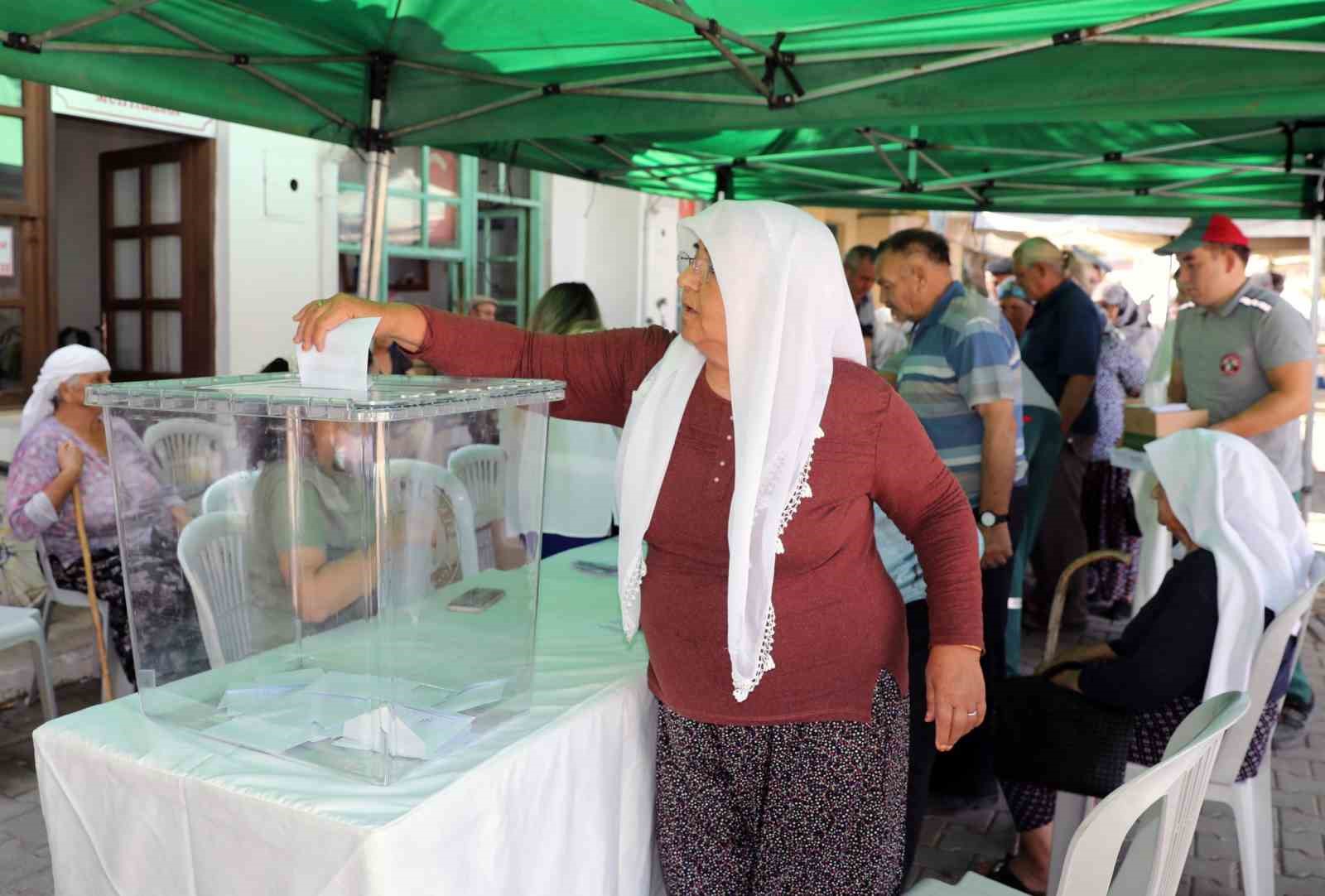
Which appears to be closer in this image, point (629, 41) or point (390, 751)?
point (390, 751)

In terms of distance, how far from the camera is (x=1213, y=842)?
302 centimetres

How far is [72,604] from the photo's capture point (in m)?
3.57

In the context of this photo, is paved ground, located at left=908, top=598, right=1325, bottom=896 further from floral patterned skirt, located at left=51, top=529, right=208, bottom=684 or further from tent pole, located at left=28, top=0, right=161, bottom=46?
tent pole, located at left=28, top=0, right=161, bottom=46

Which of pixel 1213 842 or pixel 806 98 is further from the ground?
pixel 806 98

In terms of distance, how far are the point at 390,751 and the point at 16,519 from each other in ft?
8.97

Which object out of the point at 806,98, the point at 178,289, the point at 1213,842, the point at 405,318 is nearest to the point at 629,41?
the point at 806,98

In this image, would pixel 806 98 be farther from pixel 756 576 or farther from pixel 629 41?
pixel 756 576

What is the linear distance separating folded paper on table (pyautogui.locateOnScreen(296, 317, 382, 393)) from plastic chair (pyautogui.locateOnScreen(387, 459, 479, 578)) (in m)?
0.15

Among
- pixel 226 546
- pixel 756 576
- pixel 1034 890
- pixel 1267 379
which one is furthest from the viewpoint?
pixel 1267 379

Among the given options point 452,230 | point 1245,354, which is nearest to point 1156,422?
point 1245,354

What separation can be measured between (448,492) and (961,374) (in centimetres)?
207

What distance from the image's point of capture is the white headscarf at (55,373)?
3.45 metres

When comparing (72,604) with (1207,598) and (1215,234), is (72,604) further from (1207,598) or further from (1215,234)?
Answer: (1215,234)

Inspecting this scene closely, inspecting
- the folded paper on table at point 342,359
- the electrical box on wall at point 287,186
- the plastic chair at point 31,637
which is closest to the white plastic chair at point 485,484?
the folded paper on table at point 342,359
